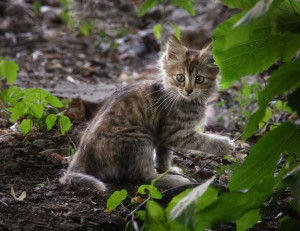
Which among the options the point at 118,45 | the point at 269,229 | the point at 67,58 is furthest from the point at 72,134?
the point at 118,45

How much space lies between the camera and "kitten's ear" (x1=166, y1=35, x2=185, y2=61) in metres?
4.70

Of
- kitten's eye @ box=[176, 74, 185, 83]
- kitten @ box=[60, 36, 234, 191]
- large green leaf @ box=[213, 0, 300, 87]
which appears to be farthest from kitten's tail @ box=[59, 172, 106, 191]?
kitten's eye @ box=[176, 74, 185, 83]

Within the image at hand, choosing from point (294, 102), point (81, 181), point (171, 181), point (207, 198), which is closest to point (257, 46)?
point (294, 102)

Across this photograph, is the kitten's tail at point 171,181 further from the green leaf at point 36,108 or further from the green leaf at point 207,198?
the green leaf at point 207,198

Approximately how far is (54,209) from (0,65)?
1855 mm

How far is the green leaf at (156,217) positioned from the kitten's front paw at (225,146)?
2.29 metres

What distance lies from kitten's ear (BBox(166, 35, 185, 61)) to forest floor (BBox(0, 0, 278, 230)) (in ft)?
2.14

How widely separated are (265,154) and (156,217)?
609mm

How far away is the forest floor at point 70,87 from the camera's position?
9.76 ft

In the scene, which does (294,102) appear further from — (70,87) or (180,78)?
(70,87)

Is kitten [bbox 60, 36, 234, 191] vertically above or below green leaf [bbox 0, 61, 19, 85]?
below

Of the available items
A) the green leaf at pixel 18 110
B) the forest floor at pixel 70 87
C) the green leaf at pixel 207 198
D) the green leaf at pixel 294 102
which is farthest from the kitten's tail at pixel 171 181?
the green leaf at pixel 294 102

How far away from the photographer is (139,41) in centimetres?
905

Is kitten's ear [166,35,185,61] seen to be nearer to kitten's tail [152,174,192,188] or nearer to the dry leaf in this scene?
kitten's tail [152,174,192,188]
